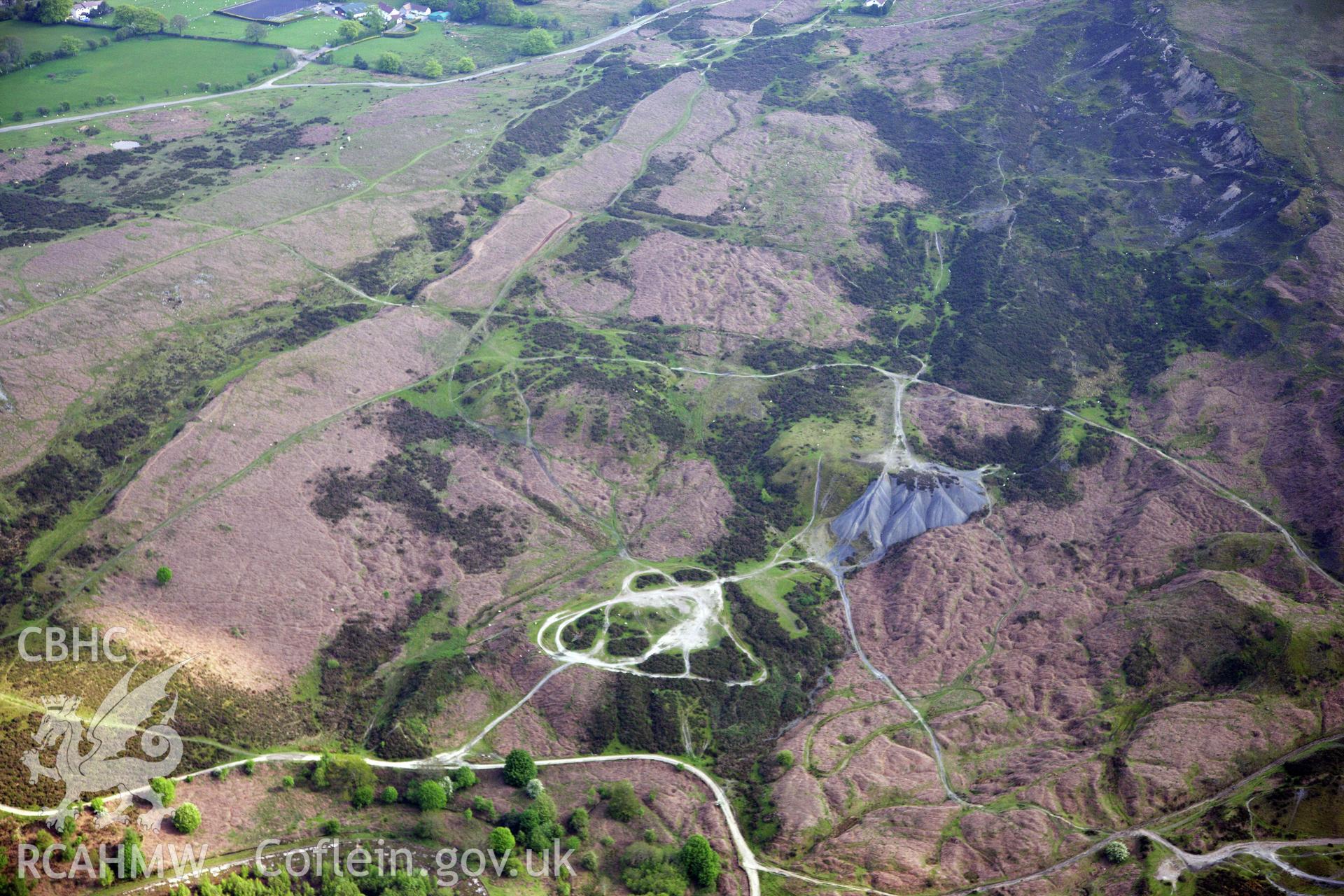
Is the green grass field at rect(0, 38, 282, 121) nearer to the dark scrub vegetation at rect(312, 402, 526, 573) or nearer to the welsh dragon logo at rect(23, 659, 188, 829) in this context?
the dark scrub vegetation at rect(312, 402, 526, 573)

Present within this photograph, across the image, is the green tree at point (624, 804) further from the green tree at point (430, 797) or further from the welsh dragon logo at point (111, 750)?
the welsh dragon logo at point (111, 750)

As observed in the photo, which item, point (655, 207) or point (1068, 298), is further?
point (655, 207)

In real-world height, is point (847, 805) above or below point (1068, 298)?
below

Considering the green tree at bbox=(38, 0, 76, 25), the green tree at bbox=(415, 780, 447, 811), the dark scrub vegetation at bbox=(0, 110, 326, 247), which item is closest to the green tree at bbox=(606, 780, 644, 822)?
the green tree at bbox=(415, 780, 447, 811)

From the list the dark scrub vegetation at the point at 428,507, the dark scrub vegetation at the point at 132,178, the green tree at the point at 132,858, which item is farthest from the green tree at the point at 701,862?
the dark scrub vegetation at the point at 132,178

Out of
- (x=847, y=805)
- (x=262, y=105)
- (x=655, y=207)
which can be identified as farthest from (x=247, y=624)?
(x=262, y=105)

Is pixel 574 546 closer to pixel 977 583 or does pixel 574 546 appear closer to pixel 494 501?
pixel 494 501
